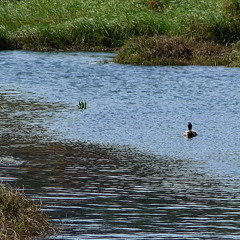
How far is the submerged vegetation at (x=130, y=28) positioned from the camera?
35.5m

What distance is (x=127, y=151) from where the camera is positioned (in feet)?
53.0

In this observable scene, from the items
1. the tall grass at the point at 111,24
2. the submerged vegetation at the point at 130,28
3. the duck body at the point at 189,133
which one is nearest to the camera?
the duck body at the point at 189,133

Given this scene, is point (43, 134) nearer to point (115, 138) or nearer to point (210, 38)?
point (115, 138)

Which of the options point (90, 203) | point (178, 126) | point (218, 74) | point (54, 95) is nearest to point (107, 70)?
point (218, 74)

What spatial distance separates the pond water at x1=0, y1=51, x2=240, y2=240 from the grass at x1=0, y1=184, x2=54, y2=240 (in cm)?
28

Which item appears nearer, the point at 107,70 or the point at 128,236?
the point at 128,236

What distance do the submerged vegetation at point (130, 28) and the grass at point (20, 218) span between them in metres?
25.6

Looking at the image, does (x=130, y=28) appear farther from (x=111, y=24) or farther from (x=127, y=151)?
(x=127, y=151)

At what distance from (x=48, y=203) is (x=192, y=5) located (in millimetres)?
33517

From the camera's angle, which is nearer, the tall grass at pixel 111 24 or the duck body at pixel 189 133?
the duck body at pixel 189 133

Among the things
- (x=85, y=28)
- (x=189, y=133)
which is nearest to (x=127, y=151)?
(x=189, y=133)

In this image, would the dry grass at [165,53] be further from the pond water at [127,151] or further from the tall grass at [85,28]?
the tall grass at [85,28]

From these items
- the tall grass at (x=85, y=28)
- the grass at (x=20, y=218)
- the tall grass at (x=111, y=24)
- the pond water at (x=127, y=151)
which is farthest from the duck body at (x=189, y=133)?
the tall grass at (x=85, y=28)

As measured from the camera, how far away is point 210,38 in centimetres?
3806
